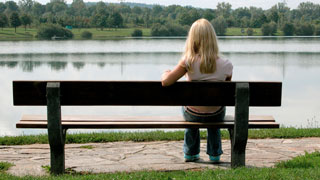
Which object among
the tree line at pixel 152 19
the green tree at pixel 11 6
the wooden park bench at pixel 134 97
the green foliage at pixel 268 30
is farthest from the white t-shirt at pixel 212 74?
the green tree at pixel 11 6

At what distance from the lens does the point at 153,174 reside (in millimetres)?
4445

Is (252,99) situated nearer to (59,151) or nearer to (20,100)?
(59,151)

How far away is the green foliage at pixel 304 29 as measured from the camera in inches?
4269

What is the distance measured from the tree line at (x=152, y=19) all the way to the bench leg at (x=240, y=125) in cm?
9520

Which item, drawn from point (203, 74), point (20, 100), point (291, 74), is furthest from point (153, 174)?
point (291, 74)

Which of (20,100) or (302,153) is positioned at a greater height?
(20,100)

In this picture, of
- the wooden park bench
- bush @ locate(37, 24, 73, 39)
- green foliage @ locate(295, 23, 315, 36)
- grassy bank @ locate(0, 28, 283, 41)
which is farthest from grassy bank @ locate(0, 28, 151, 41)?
the wooden park bench

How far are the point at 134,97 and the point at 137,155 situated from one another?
114 centimetres

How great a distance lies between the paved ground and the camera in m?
5.04

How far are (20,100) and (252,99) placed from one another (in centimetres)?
226

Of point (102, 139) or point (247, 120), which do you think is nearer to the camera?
point (247, 120)

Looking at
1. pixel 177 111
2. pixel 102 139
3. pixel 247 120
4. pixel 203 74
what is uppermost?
pixel 203 74

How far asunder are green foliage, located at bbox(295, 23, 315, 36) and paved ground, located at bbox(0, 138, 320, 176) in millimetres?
106375

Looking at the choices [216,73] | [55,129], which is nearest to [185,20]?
[216,73]
